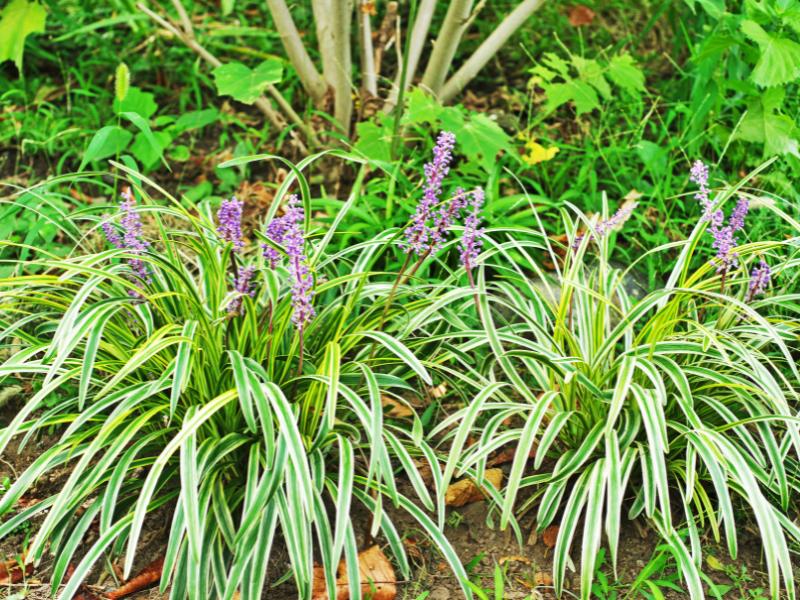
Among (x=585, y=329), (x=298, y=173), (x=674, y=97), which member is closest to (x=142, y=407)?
(x=298, y=173)

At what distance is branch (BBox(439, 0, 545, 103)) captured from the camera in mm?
3275

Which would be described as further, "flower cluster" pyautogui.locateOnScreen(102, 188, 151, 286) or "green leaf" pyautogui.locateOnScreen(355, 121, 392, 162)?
"green leaf" pyautogui.locateOnScreen(355, 121, 392, 162)

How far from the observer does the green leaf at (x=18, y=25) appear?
3.33 m

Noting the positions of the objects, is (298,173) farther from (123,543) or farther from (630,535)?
(630,535)

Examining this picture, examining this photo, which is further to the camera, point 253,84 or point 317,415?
point 253,84

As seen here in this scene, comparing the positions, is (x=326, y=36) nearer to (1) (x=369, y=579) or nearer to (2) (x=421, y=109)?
(2) (x=421, y=109)

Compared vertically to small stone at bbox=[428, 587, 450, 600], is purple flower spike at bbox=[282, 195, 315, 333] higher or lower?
higher

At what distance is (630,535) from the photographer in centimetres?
233

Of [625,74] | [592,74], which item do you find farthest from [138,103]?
[625,74]

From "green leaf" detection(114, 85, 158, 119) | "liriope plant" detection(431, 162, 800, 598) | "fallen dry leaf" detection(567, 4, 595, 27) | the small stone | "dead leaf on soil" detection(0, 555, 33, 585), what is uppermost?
"fallen dry leaf" detection(567, 4, 595, 27)

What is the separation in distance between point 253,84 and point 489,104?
3.86ft

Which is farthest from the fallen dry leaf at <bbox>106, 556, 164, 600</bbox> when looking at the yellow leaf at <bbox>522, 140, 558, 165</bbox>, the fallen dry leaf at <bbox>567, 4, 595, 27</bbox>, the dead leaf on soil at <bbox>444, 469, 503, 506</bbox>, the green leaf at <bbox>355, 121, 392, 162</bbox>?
the fallen dry leaf at <bbox>567, 4, 595, 27</bbox>

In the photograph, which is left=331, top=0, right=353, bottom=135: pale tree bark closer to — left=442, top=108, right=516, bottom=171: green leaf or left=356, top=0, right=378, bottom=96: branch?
left=356, top=0, right=378, bottom=96: branch

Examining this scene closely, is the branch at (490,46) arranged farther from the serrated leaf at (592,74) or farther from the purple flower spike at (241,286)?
the purple flower spike at (241,286)
